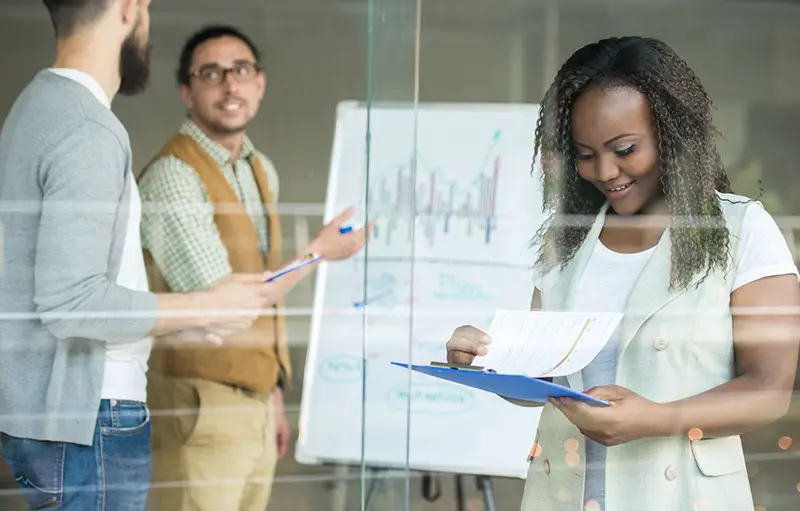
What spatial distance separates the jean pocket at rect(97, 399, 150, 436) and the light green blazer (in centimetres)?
93

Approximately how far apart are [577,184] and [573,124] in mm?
119

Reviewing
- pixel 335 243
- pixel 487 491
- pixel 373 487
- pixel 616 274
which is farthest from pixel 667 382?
pixel 335 243

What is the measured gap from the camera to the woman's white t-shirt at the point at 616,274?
1977mm

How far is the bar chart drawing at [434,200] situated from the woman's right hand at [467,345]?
16.4 inches

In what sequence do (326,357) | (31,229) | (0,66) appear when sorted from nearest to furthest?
(31,229) < (0,66) < (326,357)

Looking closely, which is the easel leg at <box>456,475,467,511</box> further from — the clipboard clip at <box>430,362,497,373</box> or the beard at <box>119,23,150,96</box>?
the beard at <box>119,23,150,96</box>

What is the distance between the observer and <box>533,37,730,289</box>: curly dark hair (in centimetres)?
200

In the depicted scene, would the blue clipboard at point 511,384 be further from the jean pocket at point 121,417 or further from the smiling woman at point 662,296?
the jean pocket at point 121,417

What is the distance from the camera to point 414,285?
274 centimetres

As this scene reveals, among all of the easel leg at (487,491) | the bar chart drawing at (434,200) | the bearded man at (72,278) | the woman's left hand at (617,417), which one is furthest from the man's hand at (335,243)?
the woman's left hand at (617,417)

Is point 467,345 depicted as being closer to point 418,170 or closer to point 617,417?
point 617,417

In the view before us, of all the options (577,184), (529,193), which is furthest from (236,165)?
(577,184)

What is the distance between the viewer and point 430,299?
106 inches

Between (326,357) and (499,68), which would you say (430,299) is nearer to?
(326,357)
